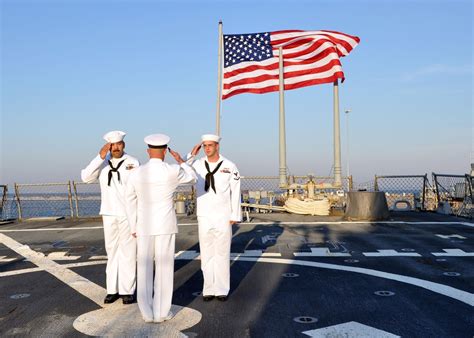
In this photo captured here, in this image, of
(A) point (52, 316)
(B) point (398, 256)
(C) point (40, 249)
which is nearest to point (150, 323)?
(A) point (52, 316)

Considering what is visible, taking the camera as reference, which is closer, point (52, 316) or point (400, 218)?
point (52, 316)

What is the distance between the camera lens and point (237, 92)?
17.6 m

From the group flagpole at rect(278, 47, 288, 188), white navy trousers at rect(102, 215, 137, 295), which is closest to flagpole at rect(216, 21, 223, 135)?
flagpole at rect(278, 47, 288, 188)

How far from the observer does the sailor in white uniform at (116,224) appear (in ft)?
17.9

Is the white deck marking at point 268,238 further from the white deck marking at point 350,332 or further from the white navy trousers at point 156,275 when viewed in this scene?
the white deck marking at point 350,332

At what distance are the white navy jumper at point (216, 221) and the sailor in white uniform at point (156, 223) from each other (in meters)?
0.70

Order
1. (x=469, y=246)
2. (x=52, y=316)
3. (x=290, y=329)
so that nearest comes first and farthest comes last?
(x=290, y=329)
(x=52, y=316)
(x=469, y=246)

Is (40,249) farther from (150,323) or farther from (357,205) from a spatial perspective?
(357,205)

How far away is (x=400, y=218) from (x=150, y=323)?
38.5ft

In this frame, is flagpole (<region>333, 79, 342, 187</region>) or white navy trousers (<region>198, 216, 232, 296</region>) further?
flagpole (<region>333, 79, 342, 187</region>)

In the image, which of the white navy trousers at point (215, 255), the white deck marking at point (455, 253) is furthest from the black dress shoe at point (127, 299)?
the white deck marking at point (455, 253)

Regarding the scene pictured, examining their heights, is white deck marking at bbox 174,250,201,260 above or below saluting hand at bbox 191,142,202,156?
below

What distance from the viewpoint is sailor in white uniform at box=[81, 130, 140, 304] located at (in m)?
5.45

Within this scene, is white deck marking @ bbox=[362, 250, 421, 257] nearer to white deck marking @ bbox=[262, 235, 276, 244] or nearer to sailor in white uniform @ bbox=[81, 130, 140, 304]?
white deck marking @ bbox=[262, 235, 276, 244]
